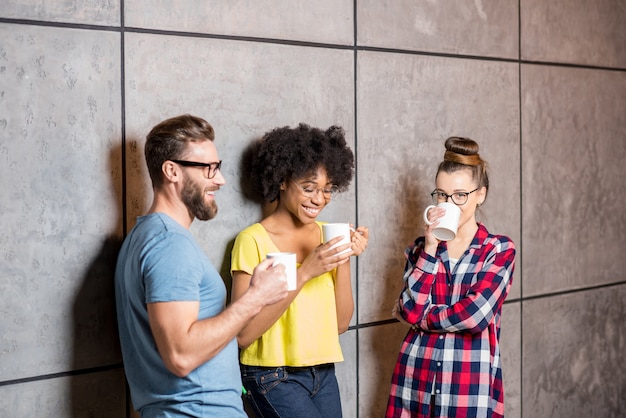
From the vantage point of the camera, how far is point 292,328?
2566 mm

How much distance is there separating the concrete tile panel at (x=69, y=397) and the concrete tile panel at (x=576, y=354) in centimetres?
222

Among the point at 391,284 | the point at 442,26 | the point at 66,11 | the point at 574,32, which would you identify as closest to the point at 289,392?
the point at 391,284

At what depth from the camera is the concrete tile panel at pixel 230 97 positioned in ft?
8.25

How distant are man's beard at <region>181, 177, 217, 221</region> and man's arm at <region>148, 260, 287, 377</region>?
0.30 m

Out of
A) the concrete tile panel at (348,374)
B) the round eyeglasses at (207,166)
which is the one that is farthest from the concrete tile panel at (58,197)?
the concrete tile panel at (348,374)

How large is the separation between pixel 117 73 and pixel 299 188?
0.72 metres

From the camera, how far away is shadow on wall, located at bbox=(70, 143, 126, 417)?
2.42m

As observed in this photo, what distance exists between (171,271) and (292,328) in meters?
0.75

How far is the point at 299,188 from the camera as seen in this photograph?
2555 millimetres

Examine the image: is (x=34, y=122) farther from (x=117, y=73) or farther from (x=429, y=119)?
(x=429, y=119)

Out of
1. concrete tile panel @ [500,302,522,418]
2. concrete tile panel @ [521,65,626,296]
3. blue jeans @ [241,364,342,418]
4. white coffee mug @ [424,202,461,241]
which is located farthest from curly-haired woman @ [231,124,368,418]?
concrete tile panel @ [521,65,626,296]

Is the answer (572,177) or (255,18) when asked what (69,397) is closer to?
(255,18)

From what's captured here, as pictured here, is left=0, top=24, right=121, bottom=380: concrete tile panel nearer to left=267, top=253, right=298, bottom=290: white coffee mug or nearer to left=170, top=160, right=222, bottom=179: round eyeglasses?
left=170, top=160, right=222, bottom=179: round eyeglasses

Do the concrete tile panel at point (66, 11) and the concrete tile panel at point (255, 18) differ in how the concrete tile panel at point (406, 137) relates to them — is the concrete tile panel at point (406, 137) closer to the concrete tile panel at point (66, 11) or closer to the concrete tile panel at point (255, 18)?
the concrete tile panel at point (255, 18)
